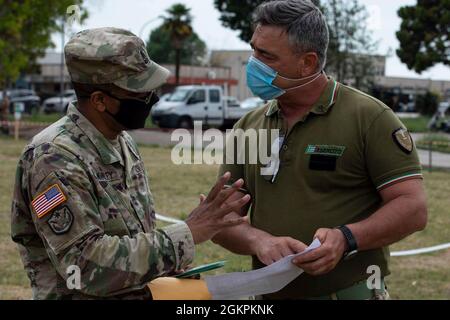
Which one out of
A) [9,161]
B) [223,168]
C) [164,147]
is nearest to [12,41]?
[164,147]

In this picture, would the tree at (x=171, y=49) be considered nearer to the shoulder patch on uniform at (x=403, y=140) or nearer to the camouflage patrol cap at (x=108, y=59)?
the shoulder patch on uniform at (x=403, y=140)

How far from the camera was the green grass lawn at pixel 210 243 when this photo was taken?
6.08m

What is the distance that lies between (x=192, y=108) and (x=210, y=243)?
19.3 metres

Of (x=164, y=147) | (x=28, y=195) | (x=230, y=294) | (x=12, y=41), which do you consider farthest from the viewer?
(x=12, y=41)

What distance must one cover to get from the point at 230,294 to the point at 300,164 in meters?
0.59

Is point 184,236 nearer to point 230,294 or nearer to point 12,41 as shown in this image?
point 230,294

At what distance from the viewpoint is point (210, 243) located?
757cm

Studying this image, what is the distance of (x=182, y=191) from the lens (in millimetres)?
11414

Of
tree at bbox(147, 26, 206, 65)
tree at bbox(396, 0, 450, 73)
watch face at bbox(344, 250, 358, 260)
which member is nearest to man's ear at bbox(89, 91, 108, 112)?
watch face at bbox(344, 250, 358, 260)

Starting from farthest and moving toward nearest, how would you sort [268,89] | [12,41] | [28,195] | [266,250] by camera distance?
1. [12,41]
2. [268,89]
3. [266,250]
4. [28,195]

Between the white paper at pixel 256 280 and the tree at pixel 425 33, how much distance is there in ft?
86.5

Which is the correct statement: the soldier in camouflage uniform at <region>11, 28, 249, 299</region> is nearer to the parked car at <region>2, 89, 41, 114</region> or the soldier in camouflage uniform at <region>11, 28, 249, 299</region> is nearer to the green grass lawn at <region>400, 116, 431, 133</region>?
the green grass lawn at <region>400, 116, 431, 133</region>

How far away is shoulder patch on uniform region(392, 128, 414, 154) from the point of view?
2.44 m

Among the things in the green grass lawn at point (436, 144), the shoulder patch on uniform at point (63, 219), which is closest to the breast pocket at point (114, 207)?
the shoulder patch on uniform at point (63, 219)
